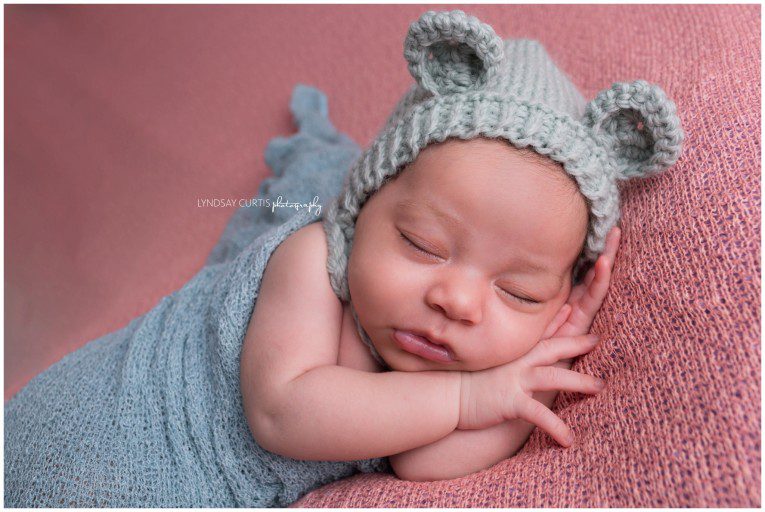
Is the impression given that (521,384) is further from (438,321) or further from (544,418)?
(438,321)

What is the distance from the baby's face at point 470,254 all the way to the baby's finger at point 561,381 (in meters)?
0.04

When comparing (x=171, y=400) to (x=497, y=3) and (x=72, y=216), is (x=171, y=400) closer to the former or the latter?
(x=72, y=216)

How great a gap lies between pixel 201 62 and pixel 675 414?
1578 millimetres

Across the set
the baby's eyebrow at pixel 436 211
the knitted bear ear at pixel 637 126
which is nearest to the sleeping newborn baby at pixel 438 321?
the baby's eyebrow at pixel 436 211

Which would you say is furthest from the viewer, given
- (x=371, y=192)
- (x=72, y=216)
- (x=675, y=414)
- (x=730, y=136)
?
(x=72, y=216)

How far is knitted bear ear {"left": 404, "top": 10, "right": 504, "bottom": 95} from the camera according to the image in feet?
2.79

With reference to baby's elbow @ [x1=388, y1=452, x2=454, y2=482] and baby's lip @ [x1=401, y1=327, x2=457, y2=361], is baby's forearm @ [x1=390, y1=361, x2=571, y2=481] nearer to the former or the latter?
baby's elbow @ [x1=388, y1=452, x2=454, y2=482]

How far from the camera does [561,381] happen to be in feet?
2.85

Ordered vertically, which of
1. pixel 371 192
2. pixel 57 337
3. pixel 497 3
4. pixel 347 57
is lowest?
pixel 57 337

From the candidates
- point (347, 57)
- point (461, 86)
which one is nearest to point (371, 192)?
point (461, 86)

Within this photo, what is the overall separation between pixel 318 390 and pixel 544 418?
331mm

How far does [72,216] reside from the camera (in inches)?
62.0

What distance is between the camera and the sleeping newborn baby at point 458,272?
2.74 feet

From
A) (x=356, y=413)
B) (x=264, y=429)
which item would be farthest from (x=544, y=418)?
(x=264, y=429)
